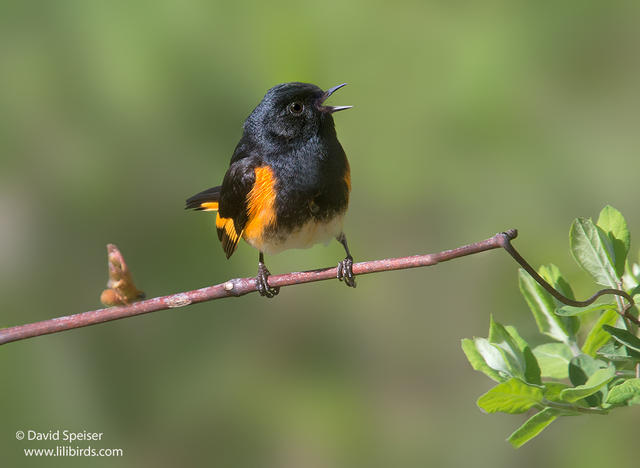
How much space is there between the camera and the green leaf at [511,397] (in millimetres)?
849

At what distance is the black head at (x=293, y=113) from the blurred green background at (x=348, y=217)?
86 cm

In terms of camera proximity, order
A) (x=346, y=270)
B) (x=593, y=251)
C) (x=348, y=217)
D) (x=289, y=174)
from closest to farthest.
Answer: (x=593, y=251), (x=346, y=270), (x=289, y=174), (x=348, y=217)

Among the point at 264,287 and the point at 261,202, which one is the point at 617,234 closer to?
the point at 264,287

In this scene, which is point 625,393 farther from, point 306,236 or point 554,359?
point 306,236

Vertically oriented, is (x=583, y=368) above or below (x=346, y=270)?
below

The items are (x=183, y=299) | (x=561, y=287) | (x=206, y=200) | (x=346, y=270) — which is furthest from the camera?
(x=206, y=200)

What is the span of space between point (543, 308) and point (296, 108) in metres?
0.98

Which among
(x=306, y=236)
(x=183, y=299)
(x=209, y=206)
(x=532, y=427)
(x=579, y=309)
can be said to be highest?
(x=209, y=206)

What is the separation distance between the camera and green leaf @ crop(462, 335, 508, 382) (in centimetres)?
97

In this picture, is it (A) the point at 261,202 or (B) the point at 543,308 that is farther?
(A) the point at 261,202

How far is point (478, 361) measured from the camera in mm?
976

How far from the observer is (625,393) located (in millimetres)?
858

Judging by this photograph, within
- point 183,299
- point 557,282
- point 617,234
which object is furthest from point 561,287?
point 183,299

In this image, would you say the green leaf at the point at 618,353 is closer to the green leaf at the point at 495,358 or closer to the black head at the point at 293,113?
the green leaf at the point at 495,358
